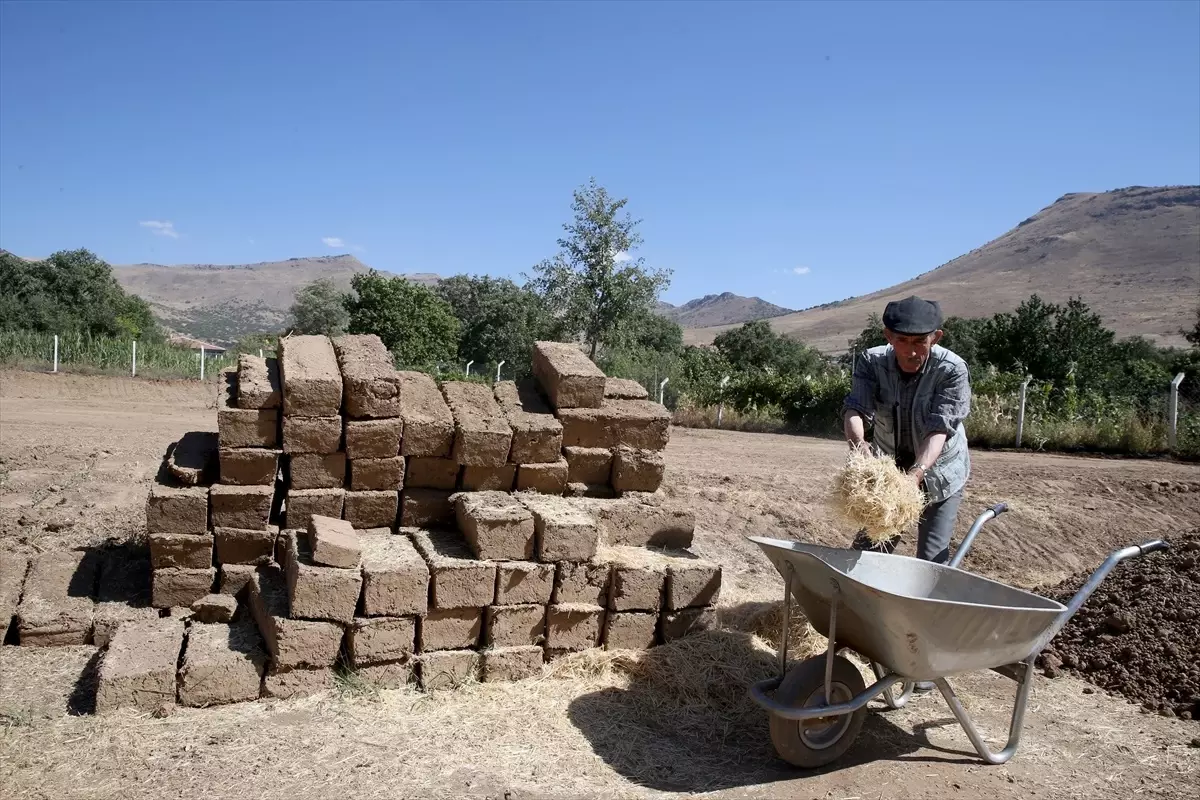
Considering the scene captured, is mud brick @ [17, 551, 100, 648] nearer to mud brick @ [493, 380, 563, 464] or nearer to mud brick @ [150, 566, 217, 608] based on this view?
mud brick @ [150, 566, 217, 608]

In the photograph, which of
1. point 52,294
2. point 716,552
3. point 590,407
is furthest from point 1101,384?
point 52,294

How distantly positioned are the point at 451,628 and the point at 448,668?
23 cm

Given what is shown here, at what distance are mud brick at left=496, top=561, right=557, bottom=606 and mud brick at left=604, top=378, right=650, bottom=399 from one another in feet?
5.73

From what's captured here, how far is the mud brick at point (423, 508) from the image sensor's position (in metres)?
5.88

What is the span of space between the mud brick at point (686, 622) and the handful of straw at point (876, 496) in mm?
1460

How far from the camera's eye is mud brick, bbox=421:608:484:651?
4977 mm

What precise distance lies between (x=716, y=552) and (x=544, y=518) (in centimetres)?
401

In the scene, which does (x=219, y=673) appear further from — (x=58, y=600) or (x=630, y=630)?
(x=630, y=630)

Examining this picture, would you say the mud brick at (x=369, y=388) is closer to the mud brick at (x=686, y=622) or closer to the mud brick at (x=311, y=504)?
the mud brick at (x=311, y=504)

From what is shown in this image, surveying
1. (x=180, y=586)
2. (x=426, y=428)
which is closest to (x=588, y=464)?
(x=426, y=428)

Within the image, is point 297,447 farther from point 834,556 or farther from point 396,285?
point 396,285

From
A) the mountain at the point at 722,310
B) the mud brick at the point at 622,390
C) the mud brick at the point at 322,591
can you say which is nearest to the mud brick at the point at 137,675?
the mud brick at the point at 322,591

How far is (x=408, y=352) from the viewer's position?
90.2 feet

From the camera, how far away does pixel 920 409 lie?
4.75m
